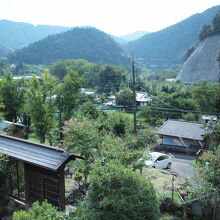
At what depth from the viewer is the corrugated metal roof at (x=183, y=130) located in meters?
24.0

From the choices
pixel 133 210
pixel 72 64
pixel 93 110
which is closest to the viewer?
pixel 133 210

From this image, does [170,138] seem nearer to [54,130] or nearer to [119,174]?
[54,130]

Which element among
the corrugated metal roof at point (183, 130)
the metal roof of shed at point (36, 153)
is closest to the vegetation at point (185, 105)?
the corrugated metal roof at point (183, 130)

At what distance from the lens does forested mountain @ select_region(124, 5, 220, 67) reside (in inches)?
5295

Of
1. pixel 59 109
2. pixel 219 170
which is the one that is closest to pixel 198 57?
pixel 59 109

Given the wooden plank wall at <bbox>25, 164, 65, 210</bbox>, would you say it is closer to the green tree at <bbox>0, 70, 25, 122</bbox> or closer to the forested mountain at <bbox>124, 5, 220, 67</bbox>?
the green tree at <bbox>0, 70, 25, 122</bbox>

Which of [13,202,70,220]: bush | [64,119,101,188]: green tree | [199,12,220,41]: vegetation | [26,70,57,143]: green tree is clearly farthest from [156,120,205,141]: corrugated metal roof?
[199,12,220,41]: vegetation

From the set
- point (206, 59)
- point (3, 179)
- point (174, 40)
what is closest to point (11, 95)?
point (3, 179)

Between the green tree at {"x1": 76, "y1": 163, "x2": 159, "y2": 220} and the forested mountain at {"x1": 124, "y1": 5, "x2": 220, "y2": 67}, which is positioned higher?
the forested mountain at {"x1": 124, "y1": 5, "x2": 220, "y2": 67}

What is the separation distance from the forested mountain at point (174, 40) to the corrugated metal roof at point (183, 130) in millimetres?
109371

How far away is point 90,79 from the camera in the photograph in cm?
7469

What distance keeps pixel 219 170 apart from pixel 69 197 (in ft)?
19.2

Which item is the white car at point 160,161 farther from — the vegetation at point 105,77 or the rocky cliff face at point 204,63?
the rocky cliff face at point 204,63

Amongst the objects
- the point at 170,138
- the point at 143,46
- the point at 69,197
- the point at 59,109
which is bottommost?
the point at 170,138
